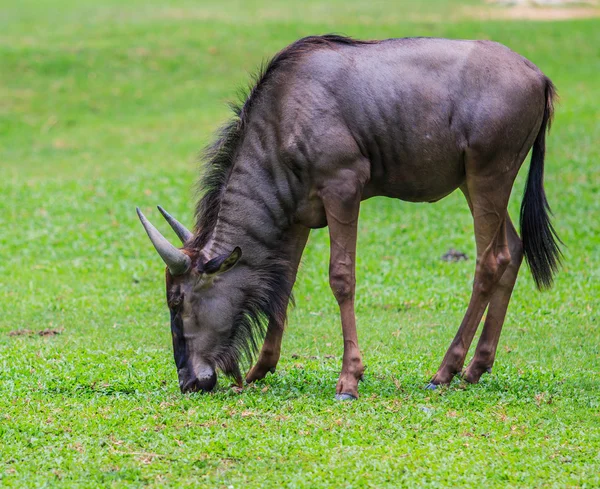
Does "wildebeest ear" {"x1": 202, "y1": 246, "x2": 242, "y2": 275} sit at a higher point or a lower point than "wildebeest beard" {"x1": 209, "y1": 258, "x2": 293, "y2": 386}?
higher

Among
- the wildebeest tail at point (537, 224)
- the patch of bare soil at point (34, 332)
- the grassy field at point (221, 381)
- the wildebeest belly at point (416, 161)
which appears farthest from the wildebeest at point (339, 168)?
the patch of bare soil at point (34, 332)

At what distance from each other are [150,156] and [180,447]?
13003 mm

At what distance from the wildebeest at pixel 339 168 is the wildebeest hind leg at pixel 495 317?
4 cm

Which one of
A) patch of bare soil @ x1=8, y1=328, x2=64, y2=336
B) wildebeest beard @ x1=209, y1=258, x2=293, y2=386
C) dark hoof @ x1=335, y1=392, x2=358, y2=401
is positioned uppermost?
wildebeest beard @ x1=209, y1=258, x2=293, y2=386

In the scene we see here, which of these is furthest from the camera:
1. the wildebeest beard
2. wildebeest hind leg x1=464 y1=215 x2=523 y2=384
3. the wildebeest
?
wildebeest hind leg x1=464 y1=215 x2=523 y2=384

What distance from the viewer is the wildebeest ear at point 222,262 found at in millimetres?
7094

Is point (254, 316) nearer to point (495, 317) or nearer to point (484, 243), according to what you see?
point (484, 243)

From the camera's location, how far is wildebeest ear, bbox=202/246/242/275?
23.3 feet

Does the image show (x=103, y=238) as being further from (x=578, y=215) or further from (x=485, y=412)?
(x=485, y=412)

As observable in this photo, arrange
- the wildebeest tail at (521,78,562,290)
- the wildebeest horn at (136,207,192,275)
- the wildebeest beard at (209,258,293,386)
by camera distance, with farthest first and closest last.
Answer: the wildebeest tail at (521,78,562,290)
the wildebeest beard at (209,258,293,386)
the wildebeest horn at (136,207,192,275)

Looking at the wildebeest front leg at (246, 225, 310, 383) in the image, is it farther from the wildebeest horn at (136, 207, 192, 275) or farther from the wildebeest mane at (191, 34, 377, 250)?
the wildebeest horn at (136, 207, 192, 275)

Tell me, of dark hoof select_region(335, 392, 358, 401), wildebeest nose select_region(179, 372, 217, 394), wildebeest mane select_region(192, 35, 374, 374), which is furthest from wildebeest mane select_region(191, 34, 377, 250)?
dark hoof select_region(335, 392, 358, 401)

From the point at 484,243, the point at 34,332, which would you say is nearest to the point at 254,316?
the point at 484,243

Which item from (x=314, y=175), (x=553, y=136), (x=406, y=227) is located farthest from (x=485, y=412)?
(x=553, y=136)
